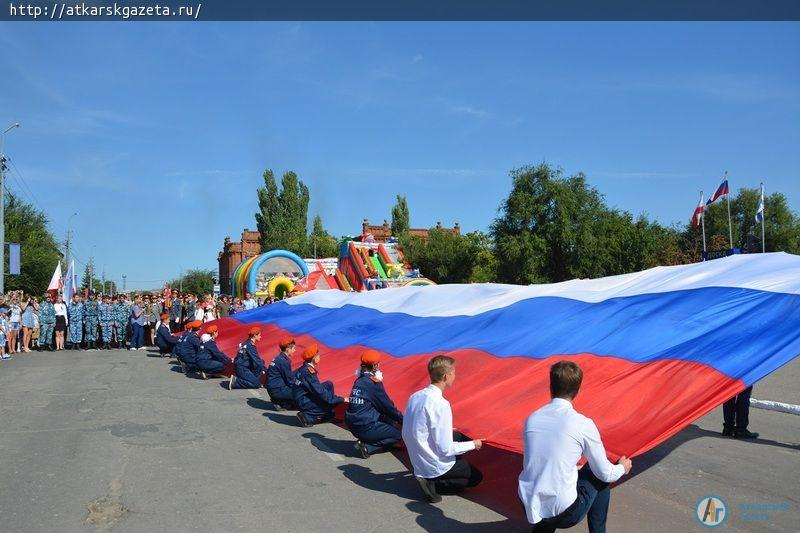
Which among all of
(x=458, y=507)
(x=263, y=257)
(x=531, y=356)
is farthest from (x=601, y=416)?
(x=263, y=257)

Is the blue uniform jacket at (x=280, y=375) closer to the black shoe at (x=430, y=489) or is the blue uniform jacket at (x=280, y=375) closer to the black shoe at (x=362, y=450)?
the black shoe at (x=362, y=450)

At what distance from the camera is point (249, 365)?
1217 centimetres

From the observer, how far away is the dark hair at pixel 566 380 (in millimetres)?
4059

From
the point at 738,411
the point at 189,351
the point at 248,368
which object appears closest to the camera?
the point at 738,411

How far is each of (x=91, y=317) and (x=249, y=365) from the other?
34.6 feet

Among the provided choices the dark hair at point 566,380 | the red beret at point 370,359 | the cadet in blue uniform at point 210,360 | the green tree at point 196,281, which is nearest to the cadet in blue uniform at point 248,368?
the cadet in blue uniform at point 210,360

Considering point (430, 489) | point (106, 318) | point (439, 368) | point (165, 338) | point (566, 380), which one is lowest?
point (430, 489)

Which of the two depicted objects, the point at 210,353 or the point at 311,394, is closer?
the point at 311,394

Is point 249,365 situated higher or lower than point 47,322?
lower

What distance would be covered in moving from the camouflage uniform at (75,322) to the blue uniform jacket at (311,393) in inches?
553

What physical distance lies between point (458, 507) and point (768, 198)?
59.5 meters

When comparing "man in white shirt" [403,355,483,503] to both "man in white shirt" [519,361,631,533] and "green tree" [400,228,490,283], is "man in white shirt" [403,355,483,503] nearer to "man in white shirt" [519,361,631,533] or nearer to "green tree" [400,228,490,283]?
"man in white shirt" [519,361,631,533]

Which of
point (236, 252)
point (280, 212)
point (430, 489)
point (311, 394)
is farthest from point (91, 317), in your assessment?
point (236, 252)

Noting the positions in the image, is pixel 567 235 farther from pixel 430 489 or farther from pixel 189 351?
pixel 430 489
